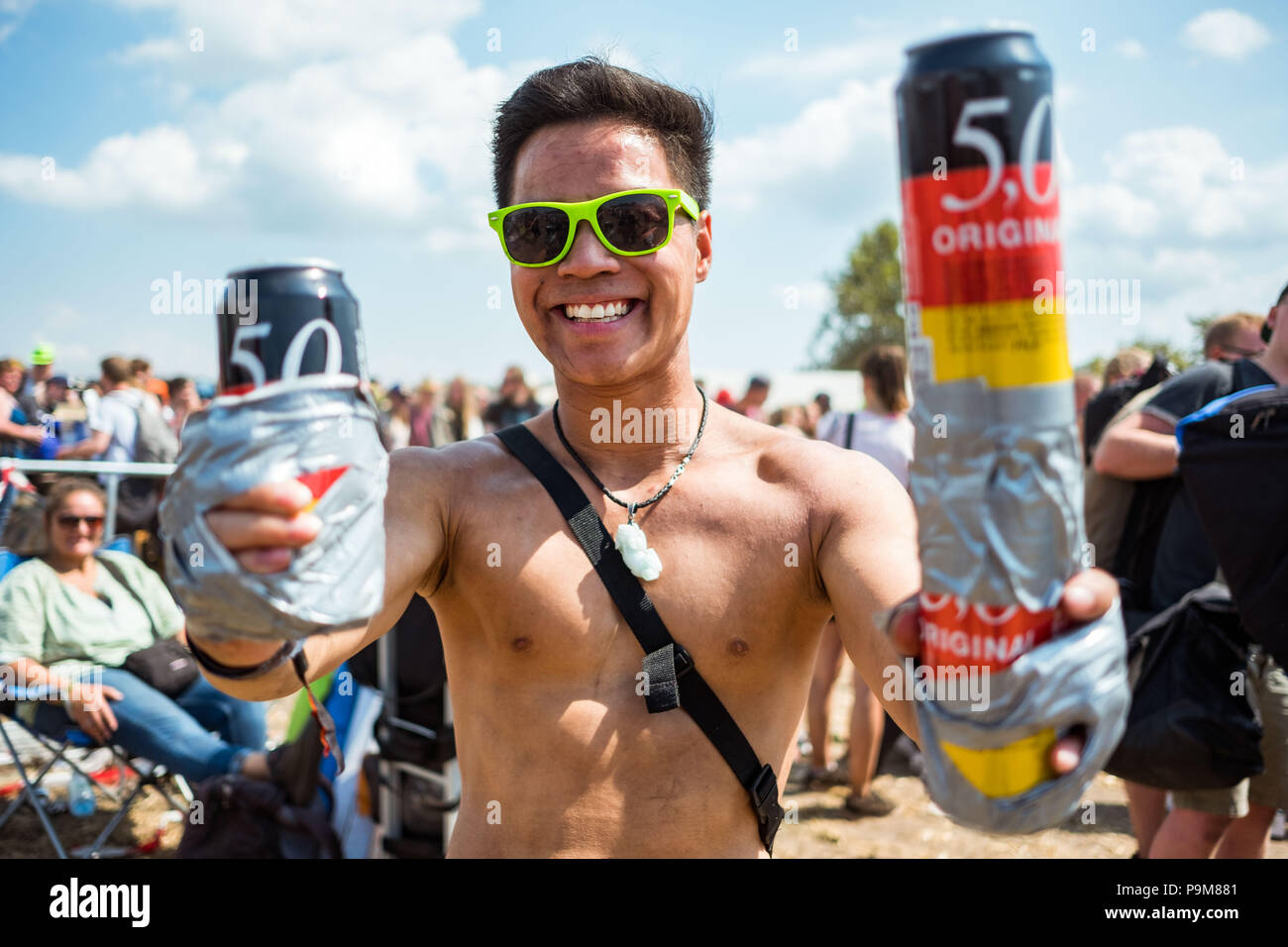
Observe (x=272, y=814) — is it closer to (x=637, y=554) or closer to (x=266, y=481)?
(x=637, y=554)

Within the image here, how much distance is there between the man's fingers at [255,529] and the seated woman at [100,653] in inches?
152

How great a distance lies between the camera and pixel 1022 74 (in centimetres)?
111

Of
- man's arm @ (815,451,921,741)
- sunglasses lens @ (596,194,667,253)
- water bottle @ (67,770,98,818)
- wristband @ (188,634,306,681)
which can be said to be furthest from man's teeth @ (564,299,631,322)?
water bottle @ (67,770,98,818)

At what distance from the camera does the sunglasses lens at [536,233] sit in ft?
6.71

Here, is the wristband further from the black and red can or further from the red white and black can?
the red white and black can

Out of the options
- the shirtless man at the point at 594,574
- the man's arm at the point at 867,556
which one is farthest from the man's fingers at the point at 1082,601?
the shirtless man at the point at 594,574

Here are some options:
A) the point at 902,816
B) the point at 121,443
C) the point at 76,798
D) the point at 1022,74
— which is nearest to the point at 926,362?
the point at 1022,74

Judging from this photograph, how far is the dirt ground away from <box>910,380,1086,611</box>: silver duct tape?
4.01m

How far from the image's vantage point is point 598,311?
2084 mm

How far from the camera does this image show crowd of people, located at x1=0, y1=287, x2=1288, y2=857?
3.55m

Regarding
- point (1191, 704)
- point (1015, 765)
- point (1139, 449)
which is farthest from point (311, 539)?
point (1139, 449)

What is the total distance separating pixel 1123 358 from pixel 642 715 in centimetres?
554

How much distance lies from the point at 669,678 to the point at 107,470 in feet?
18.5

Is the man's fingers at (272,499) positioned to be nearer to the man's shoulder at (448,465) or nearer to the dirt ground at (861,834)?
the man's shoulder at (448,465)
